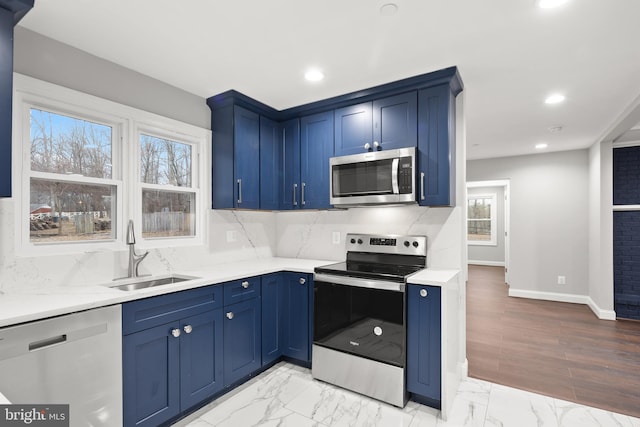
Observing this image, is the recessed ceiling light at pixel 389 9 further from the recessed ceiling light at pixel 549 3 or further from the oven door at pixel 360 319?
the oven door at pixel 360 319

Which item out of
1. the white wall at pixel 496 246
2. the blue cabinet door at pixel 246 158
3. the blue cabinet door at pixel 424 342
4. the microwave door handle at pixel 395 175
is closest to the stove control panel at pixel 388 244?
the microwave door handle at pixel 395 175

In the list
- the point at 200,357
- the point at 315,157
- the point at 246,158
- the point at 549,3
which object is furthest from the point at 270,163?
the point at 549,3

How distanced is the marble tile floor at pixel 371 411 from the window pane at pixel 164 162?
178 cm

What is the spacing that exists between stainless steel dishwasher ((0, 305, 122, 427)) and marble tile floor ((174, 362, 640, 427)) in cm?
61

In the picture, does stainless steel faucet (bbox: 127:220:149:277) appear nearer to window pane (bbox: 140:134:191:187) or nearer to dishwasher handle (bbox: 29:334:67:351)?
window pane (bbox: 140:134:191:187)

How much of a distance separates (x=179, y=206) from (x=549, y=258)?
5.60 metres

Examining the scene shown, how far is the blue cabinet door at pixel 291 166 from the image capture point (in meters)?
3.33

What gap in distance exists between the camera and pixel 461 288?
2.70 m

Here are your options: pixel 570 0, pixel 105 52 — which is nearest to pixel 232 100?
pixel 105 52

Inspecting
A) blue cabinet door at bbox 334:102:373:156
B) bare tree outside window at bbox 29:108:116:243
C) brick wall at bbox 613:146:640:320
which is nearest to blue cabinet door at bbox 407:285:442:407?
blue cabinet door at bbox 334:102:373:156

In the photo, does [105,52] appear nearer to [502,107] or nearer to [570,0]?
[570,0]

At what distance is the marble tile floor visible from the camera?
215 centimetres

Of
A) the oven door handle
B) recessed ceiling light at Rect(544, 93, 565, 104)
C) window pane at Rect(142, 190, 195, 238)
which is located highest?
recessed ceiling light at Rect(544, 93, 565, 104)

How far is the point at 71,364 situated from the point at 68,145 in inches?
55.6
